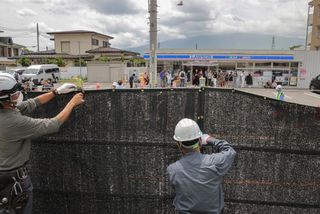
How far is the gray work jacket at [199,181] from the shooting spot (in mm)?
2322

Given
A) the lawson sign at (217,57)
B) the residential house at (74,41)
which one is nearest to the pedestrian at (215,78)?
the lawson sign at (217,57)

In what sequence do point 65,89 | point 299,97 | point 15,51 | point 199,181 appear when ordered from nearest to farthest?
point 199,181, point 65,89, point 299,97, point 15,51

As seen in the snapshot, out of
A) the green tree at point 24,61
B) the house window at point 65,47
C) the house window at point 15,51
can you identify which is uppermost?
the house window at point 65,47

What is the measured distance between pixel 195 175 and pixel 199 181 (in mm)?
53

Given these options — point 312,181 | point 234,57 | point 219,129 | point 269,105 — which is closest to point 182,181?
point 219,129

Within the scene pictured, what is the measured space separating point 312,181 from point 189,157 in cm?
162

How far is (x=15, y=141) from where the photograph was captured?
2.67m

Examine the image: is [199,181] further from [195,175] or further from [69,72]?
[69,72]

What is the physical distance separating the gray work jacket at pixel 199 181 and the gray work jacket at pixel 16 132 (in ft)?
3.83

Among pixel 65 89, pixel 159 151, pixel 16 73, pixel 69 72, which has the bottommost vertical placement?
pixel 159 151

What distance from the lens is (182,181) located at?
7.70 feet

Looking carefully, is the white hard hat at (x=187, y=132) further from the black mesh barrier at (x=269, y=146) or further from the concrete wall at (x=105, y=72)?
the concrete wall at (x=105, y=72)

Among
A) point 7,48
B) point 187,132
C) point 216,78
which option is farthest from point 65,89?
point 7,48

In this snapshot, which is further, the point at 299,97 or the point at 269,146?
the point at 299,97
